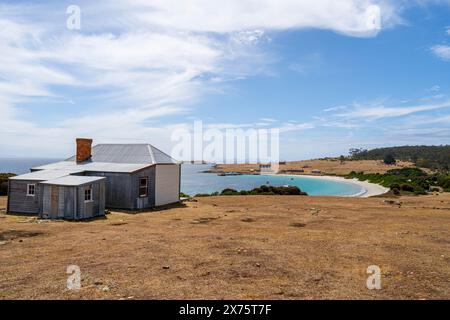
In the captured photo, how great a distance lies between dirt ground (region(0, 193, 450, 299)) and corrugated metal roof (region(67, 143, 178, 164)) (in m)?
7.30

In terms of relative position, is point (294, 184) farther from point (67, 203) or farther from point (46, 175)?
point (67, 203)

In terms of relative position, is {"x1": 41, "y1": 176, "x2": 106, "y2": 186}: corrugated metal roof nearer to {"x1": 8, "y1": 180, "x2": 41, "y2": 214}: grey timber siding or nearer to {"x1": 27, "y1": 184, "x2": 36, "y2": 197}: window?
{"x1": 8, "y1": 180, "x2": 41, "y2": 214}: grey timber siding

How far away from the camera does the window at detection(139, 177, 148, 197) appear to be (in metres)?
25.2

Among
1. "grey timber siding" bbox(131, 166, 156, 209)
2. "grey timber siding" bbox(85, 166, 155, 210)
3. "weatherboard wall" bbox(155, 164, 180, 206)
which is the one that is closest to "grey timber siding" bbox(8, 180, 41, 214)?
"grey timber siding" bbox(85, 166, 155, 210)

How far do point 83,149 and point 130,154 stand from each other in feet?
13.2

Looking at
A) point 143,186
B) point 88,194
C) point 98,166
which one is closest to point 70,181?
point 88,194

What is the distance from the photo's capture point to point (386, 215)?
23.6 metres

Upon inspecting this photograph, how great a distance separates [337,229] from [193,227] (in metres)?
7.23

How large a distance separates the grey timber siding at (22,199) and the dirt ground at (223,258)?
2841 millimetres

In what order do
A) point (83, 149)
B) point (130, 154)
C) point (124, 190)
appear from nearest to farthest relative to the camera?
point (124, 190)
point (130, 154)
point (83, 149)

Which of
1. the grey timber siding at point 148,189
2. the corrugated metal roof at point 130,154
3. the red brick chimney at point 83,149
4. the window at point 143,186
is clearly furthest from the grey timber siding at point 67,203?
the red brick chimney at point 83,149

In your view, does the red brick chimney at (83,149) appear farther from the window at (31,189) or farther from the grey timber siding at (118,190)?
the window at (31,189)

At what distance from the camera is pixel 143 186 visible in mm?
25547
